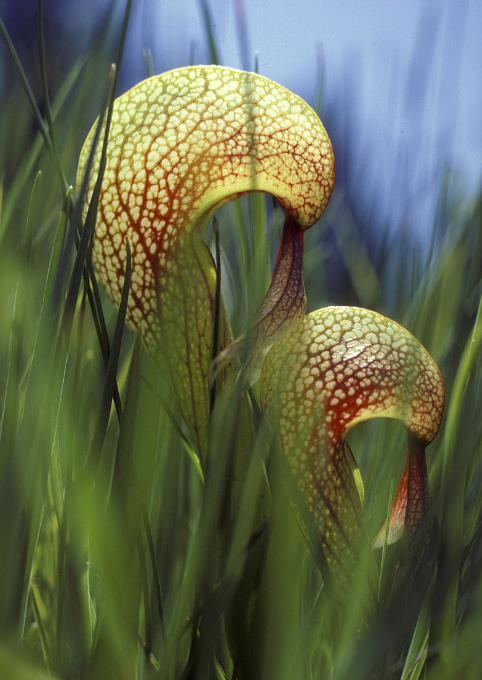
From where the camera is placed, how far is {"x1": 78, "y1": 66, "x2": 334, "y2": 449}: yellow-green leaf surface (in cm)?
25

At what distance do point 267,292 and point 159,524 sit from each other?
9 cm

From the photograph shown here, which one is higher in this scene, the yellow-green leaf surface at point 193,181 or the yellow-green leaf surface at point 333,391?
the yellow-green leaf surface at point 193,181

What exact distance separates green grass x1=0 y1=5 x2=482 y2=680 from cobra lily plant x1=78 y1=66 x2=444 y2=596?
0.5 inches

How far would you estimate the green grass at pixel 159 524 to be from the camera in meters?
0.20

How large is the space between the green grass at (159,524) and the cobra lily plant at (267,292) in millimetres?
12

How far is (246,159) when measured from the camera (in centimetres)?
25

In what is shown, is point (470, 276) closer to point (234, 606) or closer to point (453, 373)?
point (453, 373)

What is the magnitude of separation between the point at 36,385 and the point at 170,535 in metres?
0.09

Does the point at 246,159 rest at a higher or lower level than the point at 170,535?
higher

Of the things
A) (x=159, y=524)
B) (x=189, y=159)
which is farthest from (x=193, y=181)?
(x=159, y=524)

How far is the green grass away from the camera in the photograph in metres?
0.20

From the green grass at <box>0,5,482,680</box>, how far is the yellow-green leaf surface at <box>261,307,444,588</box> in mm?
14

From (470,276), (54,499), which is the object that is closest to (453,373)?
(470,276)

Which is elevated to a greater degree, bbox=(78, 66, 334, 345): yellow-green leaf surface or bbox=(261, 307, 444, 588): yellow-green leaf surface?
bbox=(78, 66, 334, 345): yellow-green leaf surface
